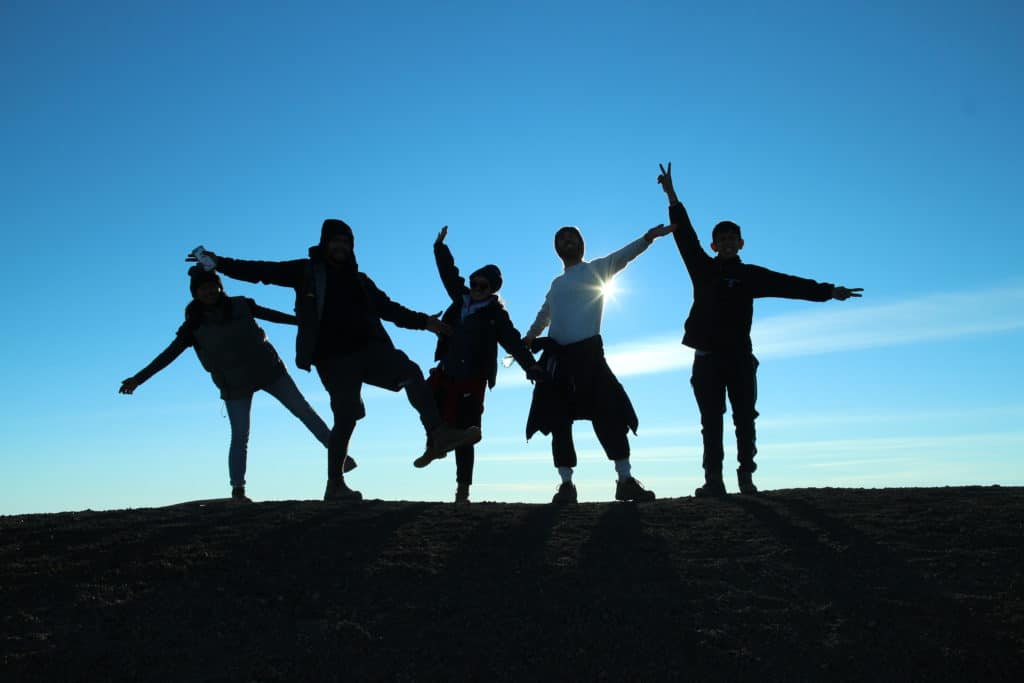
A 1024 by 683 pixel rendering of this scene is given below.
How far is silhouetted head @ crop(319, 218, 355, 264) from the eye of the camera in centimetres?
832

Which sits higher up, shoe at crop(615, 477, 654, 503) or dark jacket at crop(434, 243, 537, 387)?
dark jacket at crop(434, 243, 537, 387)

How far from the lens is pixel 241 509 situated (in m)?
8.17

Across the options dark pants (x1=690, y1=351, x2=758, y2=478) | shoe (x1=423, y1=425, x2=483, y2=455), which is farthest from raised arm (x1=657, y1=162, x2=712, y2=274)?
shoe (x1=423, y1=425, x2=483, y2=455)

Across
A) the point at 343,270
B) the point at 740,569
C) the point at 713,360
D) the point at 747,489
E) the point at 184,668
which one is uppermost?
the point at 343,270

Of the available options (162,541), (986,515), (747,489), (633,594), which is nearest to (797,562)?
(633,594)

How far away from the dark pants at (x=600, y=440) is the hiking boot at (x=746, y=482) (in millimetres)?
1130

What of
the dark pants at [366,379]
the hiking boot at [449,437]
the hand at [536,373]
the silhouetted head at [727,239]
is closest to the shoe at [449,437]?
the hiking boot at [449,437]

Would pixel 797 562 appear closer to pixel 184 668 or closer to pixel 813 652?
pixel 813 652

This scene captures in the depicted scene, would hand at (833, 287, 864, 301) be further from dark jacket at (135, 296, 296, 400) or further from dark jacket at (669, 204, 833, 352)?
dark jacket at (135, 296, 296, 400)

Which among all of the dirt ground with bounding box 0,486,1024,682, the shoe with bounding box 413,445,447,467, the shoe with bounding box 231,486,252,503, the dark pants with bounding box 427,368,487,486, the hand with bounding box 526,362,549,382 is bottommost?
the dirt ground with bounding box 0,486,1024,682

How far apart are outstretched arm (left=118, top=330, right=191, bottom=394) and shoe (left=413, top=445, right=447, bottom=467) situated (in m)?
2.84

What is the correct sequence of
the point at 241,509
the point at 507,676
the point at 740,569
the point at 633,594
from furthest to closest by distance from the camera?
the point at 241,509 → the point at 740,569 → the point at 633,594 → the point at 507,676

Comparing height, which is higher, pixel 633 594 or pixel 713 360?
pixel 713 360

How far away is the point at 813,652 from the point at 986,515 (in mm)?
3160
